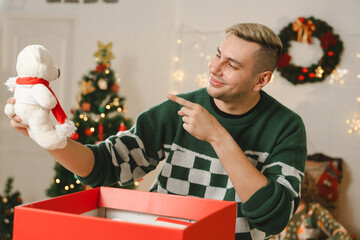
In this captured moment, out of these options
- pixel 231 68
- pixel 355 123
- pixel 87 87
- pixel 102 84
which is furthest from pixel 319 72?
pixel 231 68

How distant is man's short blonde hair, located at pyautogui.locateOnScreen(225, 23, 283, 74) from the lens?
1354 millimetres

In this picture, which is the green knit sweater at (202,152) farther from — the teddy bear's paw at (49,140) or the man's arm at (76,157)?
the teddy bear's paw at (49,140)

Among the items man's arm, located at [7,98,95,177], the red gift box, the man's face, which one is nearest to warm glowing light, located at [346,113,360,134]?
the man's face

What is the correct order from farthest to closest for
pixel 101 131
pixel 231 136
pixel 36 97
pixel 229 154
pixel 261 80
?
pixel 101 131 → pixel 261 80 → pixel 231 136 → pixel 229 154 → pixel 36 97

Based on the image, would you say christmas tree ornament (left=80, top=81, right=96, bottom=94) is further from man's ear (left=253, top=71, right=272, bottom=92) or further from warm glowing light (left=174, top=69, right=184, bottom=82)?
man's ear (left=253, top=71, right=272, bottom=92)

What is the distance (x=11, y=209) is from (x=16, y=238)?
3.53 m

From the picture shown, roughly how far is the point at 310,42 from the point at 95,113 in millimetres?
2152

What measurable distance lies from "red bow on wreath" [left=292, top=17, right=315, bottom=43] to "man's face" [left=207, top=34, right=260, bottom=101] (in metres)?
2.74

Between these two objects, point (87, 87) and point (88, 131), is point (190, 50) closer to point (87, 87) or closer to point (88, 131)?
point (87, 87)

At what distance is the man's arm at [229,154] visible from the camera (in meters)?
1.06

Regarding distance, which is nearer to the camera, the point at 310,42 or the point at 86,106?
the point at 86,106

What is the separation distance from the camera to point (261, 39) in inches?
53.4

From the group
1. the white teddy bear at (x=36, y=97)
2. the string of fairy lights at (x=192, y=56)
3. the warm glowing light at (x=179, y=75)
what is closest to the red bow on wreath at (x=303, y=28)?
the string of fairy lights at (x=192, y=56)

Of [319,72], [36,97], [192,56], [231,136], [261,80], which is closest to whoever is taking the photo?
[36,97]
